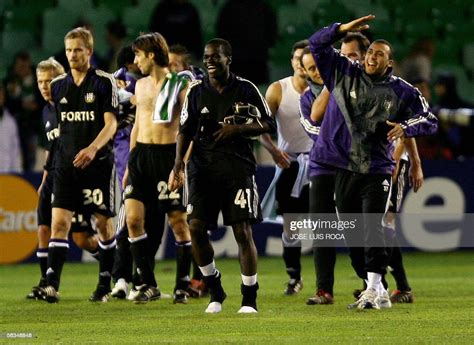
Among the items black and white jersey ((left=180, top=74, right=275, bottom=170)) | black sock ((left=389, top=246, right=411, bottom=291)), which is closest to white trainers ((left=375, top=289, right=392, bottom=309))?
Answer: black sock ((left=389, top=246, right=411, bottom=291))

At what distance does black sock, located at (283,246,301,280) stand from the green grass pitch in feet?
0.65

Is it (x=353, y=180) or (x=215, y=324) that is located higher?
(x=353, y=180)

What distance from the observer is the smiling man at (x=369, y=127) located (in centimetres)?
1081

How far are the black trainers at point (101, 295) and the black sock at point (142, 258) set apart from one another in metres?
0.44

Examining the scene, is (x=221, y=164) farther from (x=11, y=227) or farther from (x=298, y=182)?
(x=11, y=227)

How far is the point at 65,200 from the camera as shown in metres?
12.0

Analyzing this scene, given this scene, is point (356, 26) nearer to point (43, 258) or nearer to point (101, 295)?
point (101, 295)

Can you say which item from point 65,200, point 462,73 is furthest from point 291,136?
point 462,73

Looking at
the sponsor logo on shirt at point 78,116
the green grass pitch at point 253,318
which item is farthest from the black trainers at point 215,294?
the sponsor logo on shirt at point 78,116

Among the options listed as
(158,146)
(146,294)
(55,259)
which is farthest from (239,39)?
(146,294)

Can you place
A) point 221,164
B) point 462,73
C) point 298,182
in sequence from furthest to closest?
point 462,73 → point 298,182 → point 221,164

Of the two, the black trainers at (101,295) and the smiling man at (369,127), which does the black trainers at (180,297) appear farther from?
the smiling man at (369,127)

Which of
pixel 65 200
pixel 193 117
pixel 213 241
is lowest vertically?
pixel 213 241

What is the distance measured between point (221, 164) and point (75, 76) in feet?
7.41
